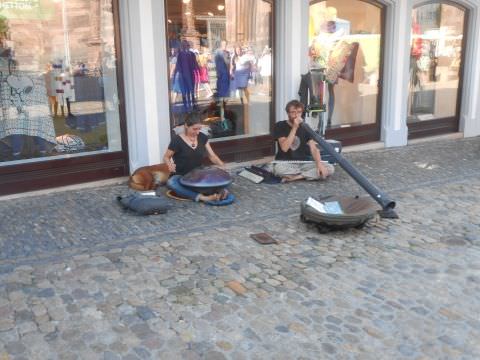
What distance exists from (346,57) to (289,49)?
1512mm

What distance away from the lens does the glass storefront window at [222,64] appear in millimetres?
7184

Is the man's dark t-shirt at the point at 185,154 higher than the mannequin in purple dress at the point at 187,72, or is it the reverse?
the mannequin in purple dress at the point at 187,72

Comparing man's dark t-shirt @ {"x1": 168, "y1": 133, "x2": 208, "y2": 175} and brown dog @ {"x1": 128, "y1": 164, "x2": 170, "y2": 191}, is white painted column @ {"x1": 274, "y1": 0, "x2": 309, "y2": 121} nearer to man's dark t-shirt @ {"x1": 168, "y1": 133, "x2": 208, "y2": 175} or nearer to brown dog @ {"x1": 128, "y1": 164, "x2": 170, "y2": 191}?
man's dark t-shirt @ {"x1": 168, "y1": 133, "x2": 208, "y2": 175}

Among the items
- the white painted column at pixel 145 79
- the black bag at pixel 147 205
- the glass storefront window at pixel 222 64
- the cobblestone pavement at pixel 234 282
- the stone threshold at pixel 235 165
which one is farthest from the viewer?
the glass storefront window at pixel 222 64

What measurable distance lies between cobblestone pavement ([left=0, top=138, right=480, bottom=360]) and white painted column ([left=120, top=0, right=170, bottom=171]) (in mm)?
1002

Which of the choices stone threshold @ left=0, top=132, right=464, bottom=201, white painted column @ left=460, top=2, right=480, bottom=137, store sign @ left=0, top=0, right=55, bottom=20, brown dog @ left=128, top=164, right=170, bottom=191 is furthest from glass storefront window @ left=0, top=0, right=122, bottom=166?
white painted column @ left=460, top=2, right=480, bottom=137

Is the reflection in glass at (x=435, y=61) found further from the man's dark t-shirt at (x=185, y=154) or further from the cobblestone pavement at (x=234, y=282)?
the man's dark t-shirt at (x=185, y=154)

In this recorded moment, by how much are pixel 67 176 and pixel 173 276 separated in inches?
119

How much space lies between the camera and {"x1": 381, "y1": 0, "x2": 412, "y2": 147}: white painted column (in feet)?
28.9

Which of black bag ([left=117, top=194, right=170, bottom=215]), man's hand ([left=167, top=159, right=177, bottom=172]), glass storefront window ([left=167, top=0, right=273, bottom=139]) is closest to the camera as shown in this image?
black bag ([left=117, top=194, right=170, bottom=215])

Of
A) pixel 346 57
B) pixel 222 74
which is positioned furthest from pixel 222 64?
pixel 346 57

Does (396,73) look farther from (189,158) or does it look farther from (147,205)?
(147,205)

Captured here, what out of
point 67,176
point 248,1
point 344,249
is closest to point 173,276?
point 344,249

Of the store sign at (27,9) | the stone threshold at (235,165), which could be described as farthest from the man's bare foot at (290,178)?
the store sign at (27,9)
